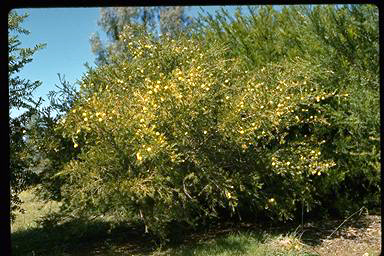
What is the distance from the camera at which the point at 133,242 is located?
6.66 metres

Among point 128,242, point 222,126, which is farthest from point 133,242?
point 222,126

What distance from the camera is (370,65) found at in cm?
722

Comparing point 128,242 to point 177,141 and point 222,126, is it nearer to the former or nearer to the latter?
point 177,141

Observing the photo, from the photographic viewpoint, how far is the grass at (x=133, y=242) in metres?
5.50

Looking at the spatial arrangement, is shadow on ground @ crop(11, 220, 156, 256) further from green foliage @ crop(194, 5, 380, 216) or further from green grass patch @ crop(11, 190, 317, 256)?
green foliage @ crop(194, 5, 380, 216)

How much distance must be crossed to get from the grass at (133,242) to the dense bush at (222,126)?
1.16 feet


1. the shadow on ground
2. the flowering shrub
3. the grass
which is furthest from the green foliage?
the shadow on ground

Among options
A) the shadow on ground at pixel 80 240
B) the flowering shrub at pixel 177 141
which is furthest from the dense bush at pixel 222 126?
the shadow on ground at pixel 80 240

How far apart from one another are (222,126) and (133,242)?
233 cm

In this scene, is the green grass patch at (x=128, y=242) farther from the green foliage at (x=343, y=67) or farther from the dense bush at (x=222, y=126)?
the green foliage at (x=343, y=67)

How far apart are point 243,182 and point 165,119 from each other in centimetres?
147

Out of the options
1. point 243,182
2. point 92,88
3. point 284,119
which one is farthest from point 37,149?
point 284,119

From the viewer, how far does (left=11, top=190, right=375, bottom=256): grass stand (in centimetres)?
550

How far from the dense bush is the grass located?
0.35 m
